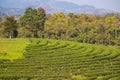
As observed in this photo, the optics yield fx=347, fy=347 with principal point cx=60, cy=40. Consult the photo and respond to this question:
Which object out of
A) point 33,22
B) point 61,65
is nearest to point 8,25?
point 33,22

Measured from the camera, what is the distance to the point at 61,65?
68.1 m

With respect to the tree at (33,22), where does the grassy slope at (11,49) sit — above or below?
below

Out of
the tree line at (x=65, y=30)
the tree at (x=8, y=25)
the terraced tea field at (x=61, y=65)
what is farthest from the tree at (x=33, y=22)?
the terraced tea field at (x=61, y=65)

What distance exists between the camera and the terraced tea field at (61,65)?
59.0m

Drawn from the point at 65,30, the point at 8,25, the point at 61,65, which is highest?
the point at 8,25

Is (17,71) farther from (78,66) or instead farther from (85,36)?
(85,36)

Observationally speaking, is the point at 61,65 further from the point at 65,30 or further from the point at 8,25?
the point at 65,30

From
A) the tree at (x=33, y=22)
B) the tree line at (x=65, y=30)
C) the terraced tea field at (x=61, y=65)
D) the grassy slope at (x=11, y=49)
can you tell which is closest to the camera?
the terraced tea field at (x=61, y=65)

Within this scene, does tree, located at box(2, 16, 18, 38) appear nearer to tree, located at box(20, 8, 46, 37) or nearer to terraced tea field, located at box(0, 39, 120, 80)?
tree, located at box(20, 8, 46, 37)

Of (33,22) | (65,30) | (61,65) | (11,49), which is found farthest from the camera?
(65,30)

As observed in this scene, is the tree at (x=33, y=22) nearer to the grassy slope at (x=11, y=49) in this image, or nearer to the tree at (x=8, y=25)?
the tree at (x=8, y=25)

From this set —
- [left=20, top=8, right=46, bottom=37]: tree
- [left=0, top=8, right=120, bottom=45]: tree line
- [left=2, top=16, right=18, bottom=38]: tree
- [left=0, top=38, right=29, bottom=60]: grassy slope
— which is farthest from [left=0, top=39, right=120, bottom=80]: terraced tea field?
[left=20, top=8, right=46, bottom=37]: tree

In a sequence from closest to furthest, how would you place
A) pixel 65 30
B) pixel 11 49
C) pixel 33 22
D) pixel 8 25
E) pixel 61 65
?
pixel 61 65 < pixel 11 49 < pixel 8 25 < pixel 33 22 < pixel 65 30

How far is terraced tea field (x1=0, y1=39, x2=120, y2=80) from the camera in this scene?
59000 millimetres
